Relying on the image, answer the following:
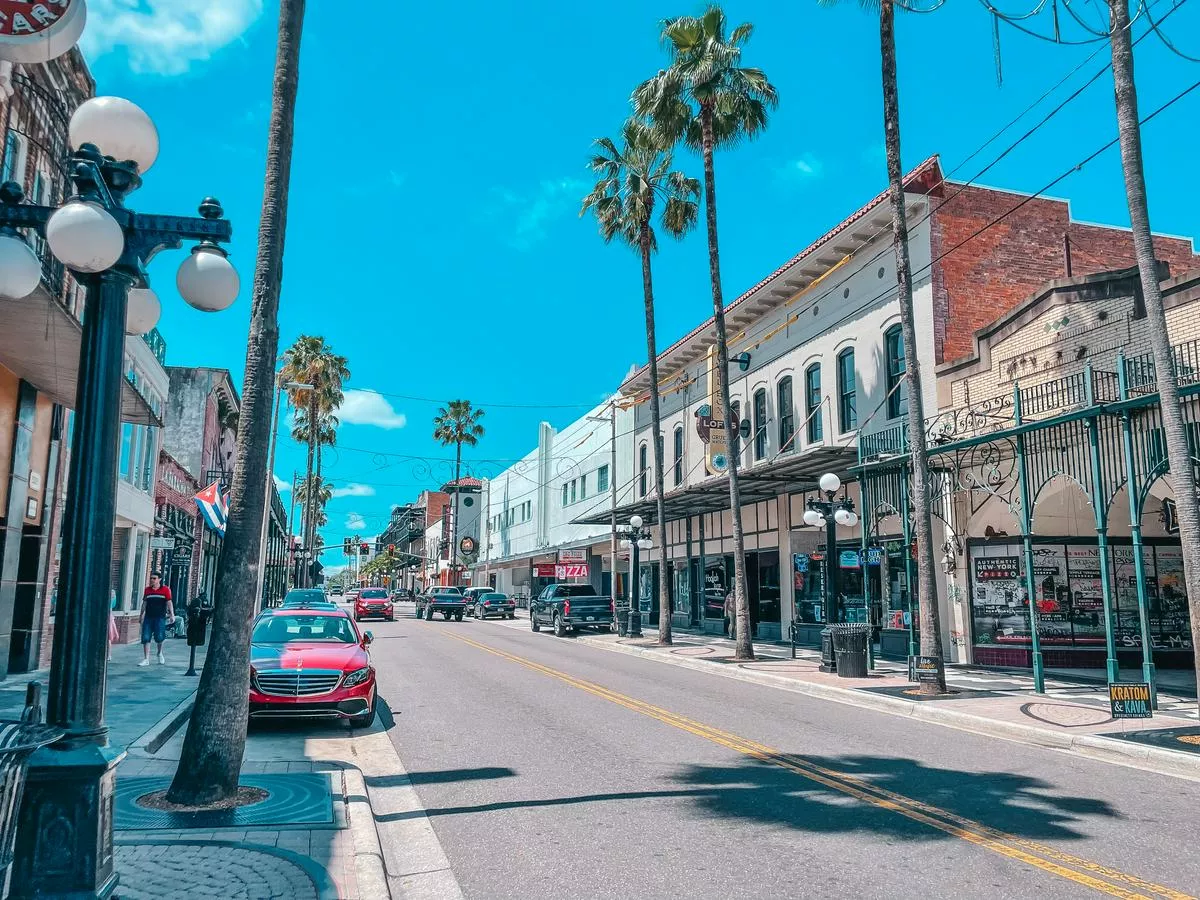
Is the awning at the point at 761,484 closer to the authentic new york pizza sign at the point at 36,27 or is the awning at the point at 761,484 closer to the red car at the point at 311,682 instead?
the red car at the point at 311,682

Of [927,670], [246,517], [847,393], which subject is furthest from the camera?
[847,393]

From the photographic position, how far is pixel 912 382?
15297mm

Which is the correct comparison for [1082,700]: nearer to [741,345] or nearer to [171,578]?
[741,345]

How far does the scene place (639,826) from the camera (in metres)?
6.82

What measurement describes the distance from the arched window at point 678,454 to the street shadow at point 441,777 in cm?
2636

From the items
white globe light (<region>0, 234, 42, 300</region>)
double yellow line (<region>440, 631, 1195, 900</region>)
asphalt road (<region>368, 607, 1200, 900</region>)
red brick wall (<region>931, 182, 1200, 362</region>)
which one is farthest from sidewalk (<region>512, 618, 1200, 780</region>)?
white globe light (<region>0, 234, 42, 300</region>)

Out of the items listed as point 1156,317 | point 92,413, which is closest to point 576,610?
point 1156,317

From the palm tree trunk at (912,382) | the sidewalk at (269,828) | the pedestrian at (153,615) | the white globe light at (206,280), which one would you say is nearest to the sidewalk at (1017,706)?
the palm tree trunk at (912,382)

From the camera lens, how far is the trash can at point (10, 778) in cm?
373

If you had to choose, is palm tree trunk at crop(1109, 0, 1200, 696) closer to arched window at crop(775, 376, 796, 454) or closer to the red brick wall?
the red brick wall

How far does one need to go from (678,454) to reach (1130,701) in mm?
24472

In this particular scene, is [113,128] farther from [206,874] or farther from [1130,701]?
[1130,701]

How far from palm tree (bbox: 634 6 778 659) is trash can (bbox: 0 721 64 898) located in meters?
18.2

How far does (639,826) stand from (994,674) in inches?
540
